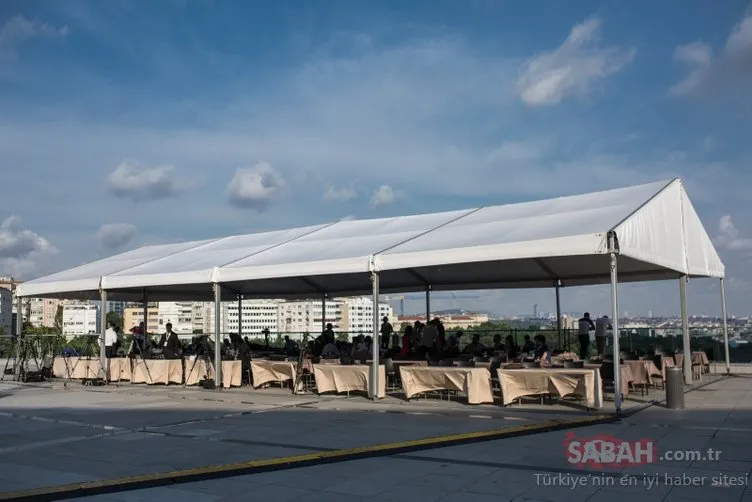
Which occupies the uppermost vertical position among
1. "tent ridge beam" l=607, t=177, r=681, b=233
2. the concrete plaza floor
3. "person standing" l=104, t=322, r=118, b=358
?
"tent ridge beam" l=607, t=177, r=681, b=233

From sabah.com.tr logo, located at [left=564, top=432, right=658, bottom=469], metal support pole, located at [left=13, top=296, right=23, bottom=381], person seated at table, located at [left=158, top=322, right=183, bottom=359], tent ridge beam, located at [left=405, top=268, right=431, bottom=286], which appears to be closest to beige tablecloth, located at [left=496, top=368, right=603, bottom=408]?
sabah.com.tr logo, located at [left=564, top=432, right=658, bottom=469]

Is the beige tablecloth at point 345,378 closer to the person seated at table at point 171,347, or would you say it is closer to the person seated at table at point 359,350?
the person seated at table at point 359,350

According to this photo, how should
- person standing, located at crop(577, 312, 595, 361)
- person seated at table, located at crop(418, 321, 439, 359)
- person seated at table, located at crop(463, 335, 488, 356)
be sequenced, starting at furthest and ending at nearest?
person standing, located at crop(577, 312, 595, 361), person seated at table, located at crop(418, 321, 439, 359), person seated at table, located at crop(463, 335, 488, 356)

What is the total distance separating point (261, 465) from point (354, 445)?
1.57 m

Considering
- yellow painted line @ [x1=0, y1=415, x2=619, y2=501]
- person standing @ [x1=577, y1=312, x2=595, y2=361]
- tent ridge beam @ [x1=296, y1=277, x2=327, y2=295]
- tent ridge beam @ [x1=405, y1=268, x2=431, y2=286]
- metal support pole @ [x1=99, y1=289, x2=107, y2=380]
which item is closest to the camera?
yellow painted line @ [x1=0, y1=415, x2=619, y2=501]

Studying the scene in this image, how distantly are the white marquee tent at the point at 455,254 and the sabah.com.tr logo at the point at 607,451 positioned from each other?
8.61 ft

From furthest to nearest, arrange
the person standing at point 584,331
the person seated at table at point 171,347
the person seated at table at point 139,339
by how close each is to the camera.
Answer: the person seated at table at point 139,339 < the person standing at point 584,331 < the person seated at table at point 171,347

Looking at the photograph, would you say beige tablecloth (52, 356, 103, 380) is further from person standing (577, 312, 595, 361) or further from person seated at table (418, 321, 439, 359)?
person standing (577, 312, 595, 361)

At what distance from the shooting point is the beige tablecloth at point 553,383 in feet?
38.2

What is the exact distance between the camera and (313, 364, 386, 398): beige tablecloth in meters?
14.1

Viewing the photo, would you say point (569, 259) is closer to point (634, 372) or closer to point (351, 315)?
point (634, 372)

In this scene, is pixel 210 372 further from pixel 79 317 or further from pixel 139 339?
pixel 79 317

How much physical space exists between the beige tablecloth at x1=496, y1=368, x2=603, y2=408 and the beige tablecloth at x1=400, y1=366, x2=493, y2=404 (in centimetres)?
49

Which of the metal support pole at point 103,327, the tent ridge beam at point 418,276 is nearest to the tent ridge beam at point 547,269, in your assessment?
the tent ridge beam at point 418,276
